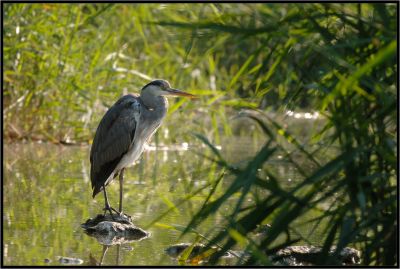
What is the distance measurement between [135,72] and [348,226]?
716 centimetres

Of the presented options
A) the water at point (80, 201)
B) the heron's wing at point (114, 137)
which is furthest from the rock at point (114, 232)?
the heron's wing at point (114, 137)

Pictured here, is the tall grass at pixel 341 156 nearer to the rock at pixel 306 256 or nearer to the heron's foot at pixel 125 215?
the rock at pixel 306 256

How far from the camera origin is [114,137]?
7488 mm

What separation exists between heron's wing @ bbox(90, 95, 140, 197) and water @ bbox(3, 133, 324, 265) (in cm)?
32

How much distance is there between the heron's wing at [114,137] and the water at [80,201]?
12.7 inches

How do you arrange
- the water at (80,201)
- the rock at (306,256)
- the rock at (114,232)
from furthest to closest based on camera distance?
the rock at (114,232) → the water at (80,201) → the rock at (306,256)

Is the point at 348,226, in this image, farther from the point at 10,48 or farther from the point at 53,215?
the point at 10,48

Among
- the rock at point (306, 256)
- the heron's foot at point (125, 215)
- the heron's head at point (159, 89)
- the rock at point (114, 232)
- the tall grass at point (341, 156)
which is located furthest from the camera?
the heron's head at point (159, 89)

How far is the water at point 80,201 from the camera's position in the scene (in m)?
5.42

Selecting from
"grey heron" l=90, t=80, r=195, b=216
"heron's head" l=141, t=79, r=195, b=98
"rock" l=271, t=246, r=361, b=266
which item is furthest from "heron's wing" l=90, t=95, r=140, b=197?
"rock" l=271, t=246, r=361, b=266

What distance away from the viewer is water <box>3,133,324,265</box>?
5.42 metres

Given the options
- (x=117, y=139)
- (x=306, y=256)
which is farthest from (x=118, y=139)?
(x=306, y=256)

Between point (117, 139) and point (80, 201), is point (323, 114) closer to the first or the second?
point (117, 139)

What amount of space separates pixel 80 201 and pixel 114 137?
0.56 meters
